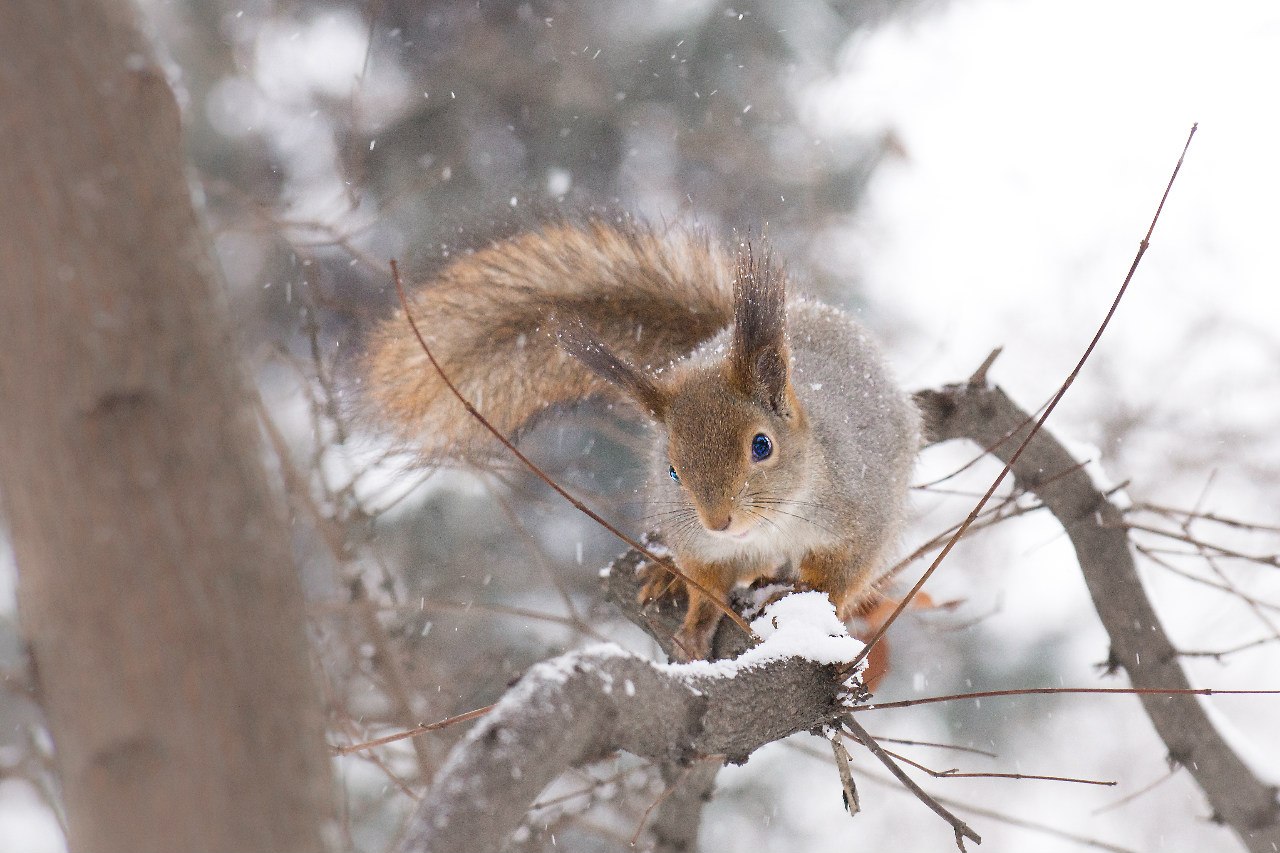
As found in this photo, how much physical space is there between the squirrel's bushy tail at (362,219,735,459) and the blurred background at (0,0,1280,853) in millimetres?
95

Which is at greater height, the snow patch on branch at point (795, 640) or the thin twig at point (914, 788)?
the snow patch on branch at point (795, 640)

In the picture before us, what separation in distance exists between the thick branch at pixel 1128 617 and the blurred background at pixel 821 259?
73mm

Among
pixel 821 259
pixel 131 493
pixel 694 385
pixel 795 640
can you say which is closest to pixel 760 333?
pixel 694 385

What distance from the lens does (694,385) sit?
2074 millimetres

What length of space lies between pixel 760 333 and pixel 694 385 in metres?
0.19

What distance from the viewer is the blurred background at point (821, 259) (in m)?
2.85

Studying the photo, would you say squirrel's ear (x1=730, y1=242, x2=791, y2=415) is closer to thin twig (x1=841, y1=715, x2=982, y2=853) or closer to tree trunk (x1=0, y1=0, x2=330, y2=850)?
thin twig (x1=841, y1=715, x2=982, y2=853)

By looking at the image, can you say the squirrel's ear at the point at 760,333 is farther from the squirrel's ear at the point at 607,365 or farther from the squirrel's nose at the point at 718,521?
the squirrel's nose at the point at 718,521

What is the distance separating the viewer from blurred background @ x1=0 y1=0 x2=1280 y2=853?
2850 millimetres

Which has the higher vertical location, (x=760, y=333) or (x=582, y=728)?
(x=760, y=333)

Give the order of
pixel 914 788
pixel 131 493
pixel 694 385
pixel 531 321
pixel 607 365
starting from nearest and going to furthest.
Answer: pixel 131 493, pixel 914 788, pixel 607 365, pixel 694 385, pixel 531 321

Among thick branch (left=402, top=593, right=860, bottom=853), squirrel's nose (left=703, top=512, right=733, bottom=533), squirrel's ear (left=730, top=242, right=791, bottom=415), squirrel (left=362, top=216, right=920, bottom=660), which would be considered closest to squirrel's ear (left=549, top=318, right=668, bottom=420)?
squirrel (left=362, top=216, right=920, bottom=660)

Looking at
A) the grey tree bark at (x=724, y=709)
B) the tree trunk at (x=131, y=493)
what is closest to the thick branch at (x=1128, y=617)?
the grey tree bark at (x=724, y=709)

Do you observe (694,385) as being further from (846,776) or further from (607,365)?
(846,776)
